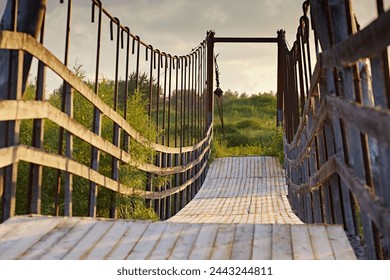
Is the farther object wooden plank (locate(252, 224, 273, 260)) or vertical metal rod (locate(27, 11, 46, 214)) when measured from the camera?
vertical metal rod (locate(27, 11, 46, 214))

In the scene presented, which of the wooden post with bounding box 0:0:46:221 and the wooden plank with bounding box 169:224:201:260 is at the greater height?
the wooden post with bounding box 0:0:46:221

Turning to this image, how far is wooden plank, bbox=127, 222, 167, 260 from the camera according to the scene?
2.93 meters

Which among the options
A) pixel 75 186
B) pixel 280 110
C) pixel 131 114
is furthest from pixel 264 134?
pixel 75 186

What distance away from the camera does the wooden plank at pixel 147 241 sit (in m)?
2.93

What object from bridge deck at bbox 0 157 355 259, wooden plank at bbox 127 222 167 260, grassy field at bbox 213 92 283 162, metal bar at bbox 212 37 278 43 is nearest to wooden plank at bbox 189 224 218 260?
bridge deck at bbox 0 157 355 259

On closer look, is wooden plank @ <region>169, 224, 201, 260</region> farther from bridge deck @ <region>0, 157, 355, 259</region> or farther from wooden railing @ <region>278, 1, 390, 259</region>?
wooden railing @ <region>278, 1, 390, 259</region>

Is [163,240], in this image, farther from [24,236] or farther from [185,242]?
[24,236]

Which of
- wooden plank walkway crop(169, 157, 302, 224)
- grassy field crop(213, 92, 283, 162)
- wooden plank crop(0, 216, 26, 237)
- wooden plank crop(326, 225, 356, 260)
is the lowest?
wooden plank crop(326, 225, 356, 260)

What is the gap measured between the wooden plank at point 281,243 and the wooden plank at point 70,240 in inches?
41.5

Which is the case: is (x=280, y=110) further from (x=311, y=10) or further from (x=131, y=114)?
(x=311, y=10)

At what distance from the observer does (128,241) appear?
3.18 metres

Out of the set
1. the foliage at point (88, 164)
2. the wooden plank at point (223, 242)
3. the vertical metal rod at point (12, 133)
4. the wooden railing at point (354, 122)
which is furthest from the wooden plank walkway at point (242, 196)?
the vertical metal rod at point (12, 133)

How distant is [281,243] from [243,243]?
20 cm

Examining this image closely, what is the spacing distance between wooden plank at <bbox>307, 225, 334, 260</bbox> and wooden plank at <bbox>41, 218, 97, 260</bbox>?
49.3 inches
